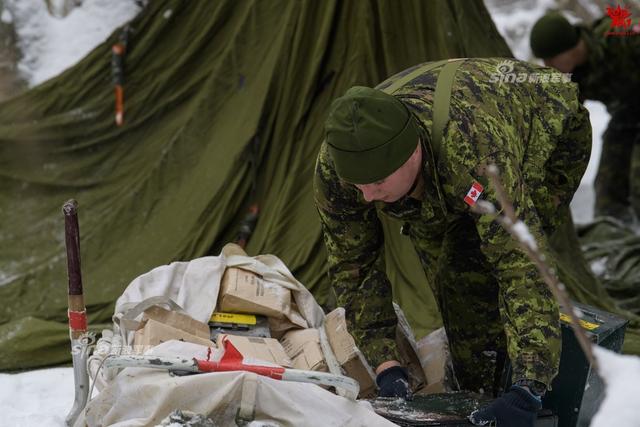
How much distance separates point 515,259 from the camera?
2.15 m

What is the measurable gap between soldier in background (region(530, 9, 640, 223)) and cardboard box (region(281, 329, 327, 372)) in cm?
268

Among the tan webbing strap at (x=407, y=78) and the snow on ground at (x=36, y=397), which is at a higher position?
the tan webbing strap at (x=407, y=78)

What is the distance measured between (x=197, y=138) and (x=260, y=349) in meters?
1.79

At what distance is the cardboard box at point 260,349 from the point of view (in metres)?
2.54

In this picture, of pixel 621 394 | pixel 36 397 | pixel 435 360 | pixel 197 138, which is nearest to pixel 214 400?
pixel 435 360

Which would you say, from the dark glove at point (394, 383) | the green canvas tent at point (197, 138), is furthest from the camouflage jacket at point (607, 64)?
the dark glove at point (394, 383)

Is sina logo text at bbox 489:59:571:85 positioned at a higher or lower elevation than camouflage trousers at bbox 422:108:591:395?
higher

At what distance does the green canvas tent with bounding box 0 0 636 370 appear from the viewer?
12.9 ft

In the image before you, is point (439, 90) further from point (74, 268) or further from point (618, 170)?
point (618, 170)

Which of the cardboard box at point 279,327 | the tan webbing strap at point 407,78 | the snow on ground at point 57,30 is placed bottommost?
the cardboard box at point 279,327

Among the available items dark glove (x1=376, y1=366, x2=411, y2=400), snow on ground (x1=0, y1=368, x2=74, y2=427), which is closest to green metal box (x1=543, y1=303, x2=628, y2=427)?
dark glove (x1=376, y1=366, x2=411, y2=400)

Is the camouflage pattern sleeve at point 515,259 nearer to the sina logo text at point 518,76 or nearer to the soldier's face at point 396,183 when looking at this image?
the soldier's face at point 396,183

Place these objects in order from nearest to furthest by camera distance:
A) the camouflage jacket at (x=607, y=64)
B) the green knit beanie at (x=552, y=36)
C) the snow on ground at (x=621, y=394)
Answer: the snow on ground at (x=621, y=394) < the green knit beanie at (x=552, y=36) < the camouflage jacket at (x=607, y=64)

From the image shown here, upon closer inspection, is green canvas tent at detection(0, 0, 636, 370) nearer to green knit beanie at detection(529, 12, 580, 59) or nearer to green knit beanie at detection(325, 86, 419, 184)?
green knit beanie at detection(529, 12, 580, 59)
